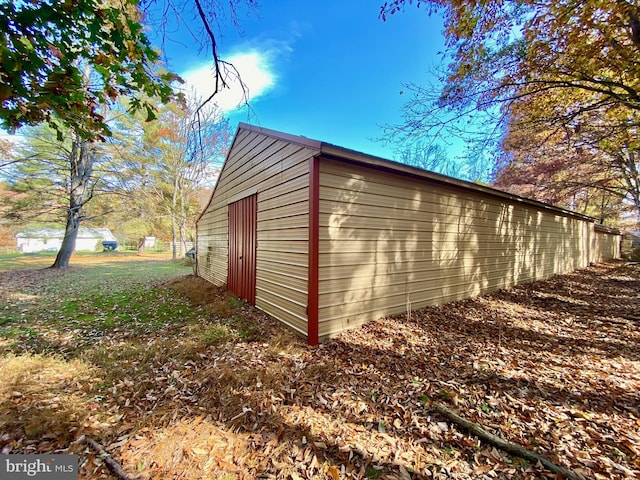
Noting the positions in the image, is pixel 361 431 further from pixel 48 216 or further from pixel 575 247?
pixel 48 216

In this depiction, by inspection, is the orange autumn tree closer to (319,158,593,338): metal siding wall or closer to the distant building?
(319,158,593,338): metal siding wall

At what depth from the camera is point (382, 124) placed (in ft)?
18.1

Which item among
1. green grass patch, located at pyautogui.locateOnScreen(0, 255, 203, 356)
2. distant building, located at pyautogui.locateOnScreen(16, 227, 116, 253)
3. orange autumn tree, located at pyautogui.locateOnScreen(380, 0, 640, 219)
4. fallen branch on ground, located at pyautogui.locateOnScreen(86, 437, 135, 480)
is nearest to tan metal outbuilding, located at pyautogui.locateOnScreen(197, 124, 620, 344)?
orange autumn tree, located at pyautogui.locateOnScreen(380, 0, 640, 219)

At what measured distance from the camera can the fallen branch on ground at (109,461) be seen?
5.60 ft

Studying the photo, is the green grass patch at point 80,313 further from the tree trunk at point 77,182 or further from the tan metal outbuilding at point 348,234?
the tree trunk at point 77,182

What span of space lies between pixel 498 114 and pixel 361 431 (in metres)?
6.53

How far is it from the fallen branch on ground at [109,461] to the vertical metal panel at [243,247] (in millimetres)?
3534

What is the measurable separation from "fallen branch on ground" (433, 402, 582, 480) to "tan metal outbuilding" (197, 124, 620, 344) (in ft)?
6.11

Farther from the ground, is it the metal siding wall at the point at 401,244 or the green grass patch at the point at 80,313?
the metal siding wall at the point at 401,244

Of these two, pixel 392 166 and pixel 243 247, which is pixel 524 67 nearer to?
pixel 392 166

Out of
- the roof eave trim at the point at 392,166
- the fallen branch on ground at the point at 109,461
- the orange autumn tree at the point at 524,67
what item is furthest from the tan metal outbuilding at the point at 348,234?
the fallen branch on ground at the point at 109,461

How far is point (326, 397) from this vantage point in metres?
2.56

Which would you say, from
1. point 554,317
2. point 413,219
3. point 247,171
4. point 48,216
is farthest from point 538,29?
point 48,216

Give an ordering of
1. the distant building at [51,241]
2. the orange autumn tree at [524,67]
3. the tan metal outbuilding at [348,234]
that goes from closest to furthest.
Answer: the tan metal outbuilding at [348,234]
the orange autumn tree at [524,67]
the distant building at [51,241]
